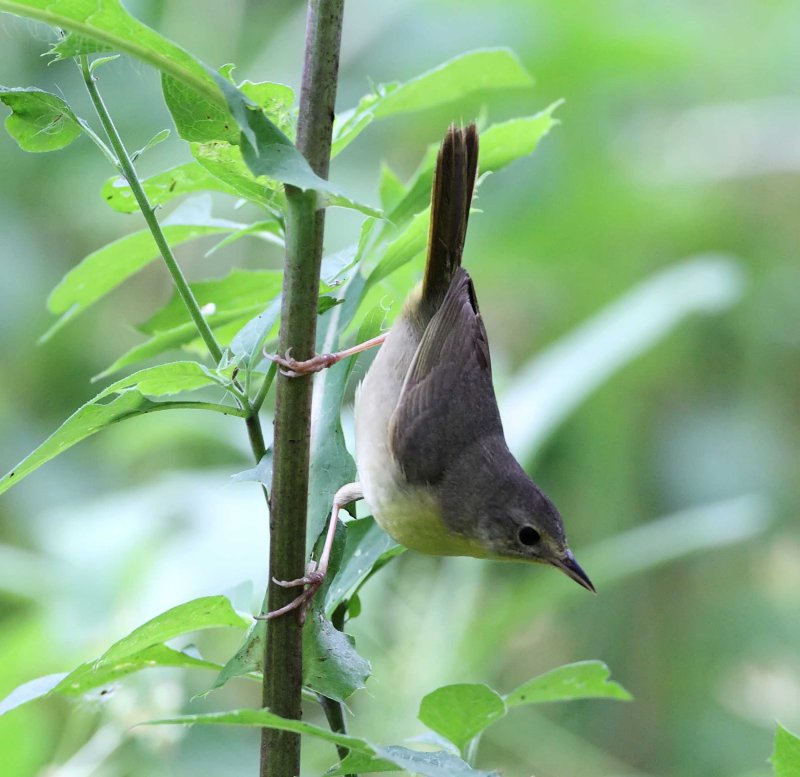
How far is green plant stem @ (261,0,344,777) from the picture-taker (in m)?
0.94

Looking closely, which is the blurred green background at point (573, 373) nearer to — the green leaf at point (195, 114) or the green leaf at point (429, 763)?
the green leaf at point (429, 763)

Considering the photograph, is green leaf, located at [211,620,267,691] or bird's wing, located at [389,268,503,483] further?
bird's wing, located at [389,268,503,483]

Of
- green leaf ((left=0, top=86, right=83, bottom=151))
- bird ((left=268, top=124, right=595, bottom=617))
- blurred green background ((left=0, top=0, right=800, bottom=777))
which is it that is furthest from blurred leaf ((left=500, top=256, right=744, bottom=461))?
green leaf ((left=0, top=86, right=83, bottom=151))

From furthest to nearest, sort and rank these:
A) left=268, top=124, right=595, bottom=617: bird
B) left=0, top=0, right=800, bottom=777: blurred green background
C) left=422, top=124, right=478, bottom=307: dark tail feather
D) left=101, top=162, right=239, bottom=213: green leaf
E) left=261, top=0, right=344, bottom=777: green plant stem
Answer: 1. left=0, top=0, right=800, bottom=777: blurred green background
2. left=268, top=124, right=595, bottom=617: bird
3. left=422, top=124, right=478, bottom=307: dark tail feather
4. left=101, top=162, right=239, bottom=213: green leaf
5. left=261, top=0, right=344, bottom=777: green plant stem

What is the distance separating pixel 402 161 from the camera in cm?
418

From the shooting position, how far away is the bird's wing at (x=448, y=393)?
6.06ft

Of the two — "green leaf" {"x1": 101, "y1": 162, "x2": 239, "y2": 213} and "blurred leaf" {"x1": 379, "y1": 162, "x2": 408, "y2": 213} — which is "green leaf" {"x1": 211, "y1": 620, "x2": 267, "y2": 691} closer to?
"green leaf" {"x1": 101, "y1": 162, "x2": 239, "y2": 213}

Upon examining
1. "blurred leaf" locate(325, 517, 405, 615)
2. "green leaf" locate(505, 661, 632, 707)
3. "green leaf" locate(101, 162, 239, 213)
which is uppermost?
"green leaf" locate(101, 162, 239, 213)

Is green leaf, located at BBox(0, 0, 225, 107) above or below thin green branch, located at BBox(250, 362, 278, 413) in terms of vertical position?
above

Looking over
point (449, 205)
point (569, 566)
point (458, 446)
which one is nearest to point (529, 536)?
point (569, 566)

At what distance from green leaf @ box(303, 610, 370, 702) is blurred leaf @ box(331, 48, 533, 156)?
0.49 m

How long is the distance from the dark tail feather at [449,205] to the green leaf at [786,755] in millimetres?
656

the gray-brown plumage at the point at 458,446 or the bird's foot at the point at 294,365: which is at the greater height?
the gray-brown plumage at the point at 458,446

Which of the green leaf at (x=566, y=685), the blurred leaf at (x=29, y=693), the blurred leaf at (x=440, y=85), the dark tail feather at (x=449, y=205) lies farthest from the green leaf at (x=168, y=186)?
the green leaf at (x=566, y=685)
